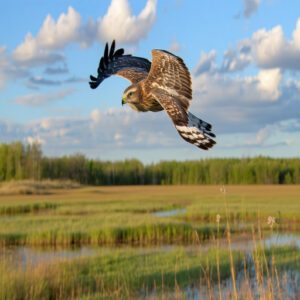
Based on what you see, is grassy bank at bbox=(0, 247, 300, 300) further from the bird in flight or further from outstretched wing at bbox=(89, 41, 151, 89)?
the bird in flight

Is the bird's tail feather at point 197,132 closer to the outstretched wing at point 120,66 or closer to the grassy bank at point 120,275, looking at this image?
the outstretched wing at point 120,66

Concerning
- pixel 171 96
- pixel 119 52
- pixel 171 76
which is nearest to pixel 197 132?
pixel 171 96

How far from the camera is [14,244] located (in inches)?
851

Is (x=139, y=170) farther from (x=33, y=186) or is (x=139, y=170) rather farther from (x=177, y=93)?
(x=177, y=93)

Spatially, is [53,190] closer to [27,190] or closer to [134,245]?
[27,190]

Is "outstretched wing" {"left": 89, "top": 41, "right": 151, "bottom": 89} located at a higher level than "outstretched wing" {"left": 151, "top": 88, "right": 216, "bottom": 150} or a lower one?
higher

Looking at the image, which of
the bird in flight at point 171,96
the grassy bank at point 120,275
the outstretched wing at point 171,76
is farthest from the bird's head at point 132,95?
the grassy bank at point 120,275

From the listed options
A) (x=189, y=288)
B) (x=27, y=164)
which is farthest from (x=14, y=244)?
(x=27, y=164)

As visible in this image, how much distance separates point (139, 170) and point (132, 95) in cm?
7541

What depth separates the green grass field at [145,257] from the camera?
434 inches

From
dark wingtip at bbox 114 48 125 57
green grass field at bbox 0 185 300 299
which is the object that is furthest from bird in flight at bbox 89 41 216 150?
dark wingtip at bbox 114 48 125 57

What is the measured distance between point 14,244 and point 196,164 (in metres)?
53.3

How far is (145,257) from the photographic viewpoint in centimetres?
1688

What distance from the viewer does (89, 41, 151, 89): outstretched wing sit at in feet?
16.5
